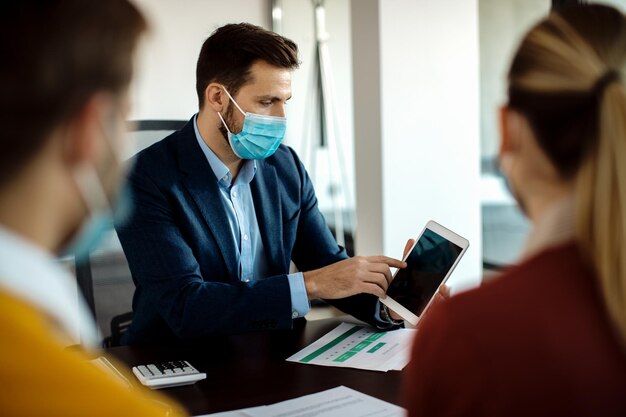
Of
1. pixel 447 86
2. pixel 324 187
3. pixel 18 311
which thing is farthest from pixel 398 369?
pixel 324 187

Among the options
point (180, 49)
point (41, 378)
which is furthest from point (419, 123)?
point (41, 378)

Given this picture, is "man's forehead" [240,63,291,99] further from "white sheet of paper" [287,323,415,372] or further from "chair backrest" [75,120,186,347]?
"white sheet of paper" [287,323,415,372]

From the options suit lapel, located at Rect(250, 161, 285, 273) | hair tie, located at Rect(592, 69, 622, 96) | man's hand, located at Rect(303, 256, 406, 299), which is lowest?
man's hand, located at Rect(303, 256, 406, 299)

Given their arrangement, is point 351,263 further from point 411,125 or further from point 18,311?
point 411,125

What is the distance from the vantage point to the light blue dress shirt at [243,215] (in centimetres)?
201

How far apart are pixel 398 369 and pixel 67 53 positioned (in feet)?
3.38

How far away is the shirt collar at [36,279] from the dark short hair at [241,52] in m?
1.47

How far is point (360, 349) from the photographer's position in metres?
1.59

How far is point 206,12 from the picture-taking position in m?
4.44

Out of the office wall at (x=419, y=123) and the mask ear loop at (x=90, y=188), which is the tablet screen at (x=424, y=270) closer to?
the mask ear loop at (x=90, y=188)

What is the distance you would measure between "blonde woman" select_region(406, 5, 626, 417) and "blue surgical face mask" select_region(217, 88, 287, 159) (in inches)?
53.0

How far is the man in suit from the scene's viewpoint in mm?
1720

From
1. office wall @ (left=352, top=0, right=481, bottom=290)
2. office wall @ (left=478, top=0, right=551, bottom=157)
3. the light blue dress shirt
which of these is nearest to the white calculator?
the light blue dress shirt

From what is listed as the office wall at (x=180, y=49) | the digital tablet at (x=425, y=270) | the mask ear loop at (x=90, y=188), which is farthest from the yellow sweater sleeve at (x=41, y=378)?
the office wall at (x=180, y=49)
